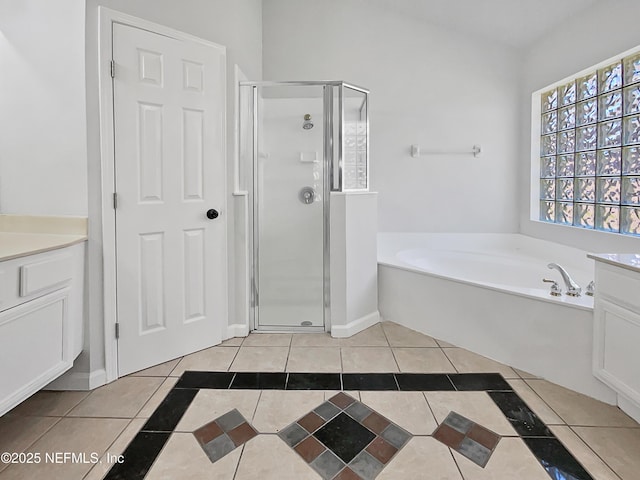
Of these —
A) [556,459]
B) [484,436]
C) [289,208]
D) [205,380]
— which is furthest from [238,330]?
[556,459]

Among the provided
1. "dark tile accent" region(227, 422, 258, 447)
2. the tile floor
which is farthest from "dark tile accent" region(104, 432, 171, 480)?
"dark tile accent" region(227, 422, 258, 447)

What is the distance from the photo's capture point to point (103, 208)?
1.91 m

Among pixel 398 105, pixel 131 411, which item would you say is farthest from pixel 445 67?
pixel 131 411

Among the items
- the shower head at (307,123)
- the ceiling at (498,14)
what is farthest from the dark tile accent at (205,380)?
the ceiling at (498,14)

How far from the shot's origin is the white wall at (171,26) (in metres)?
1.85

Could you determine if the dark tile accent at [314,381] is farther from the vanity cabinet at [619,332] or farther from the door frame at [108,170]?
the vanity cabinet at [619,332]

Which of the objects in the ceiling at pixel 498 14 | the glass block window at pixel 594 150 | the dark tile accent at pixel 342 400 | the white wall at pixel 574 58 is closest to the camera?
the dark tile accent at pixel 342 400

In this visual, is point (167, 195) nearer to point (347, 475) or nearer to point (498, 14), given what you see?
point (347, 475)

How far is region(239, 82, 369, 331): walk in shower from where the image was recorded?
102 inches

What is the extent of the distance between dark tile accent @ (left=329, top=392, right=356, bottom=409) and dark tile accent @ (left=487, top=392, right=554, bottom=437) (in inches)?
27.8

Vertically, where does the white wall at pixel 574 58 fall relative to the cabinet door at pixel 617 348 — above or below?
above

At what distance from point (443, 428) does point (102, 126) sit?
7.20 ft

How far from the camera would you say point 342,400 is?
5.86 ft

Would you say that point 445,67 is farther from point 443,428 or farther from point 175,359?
point 175,359
